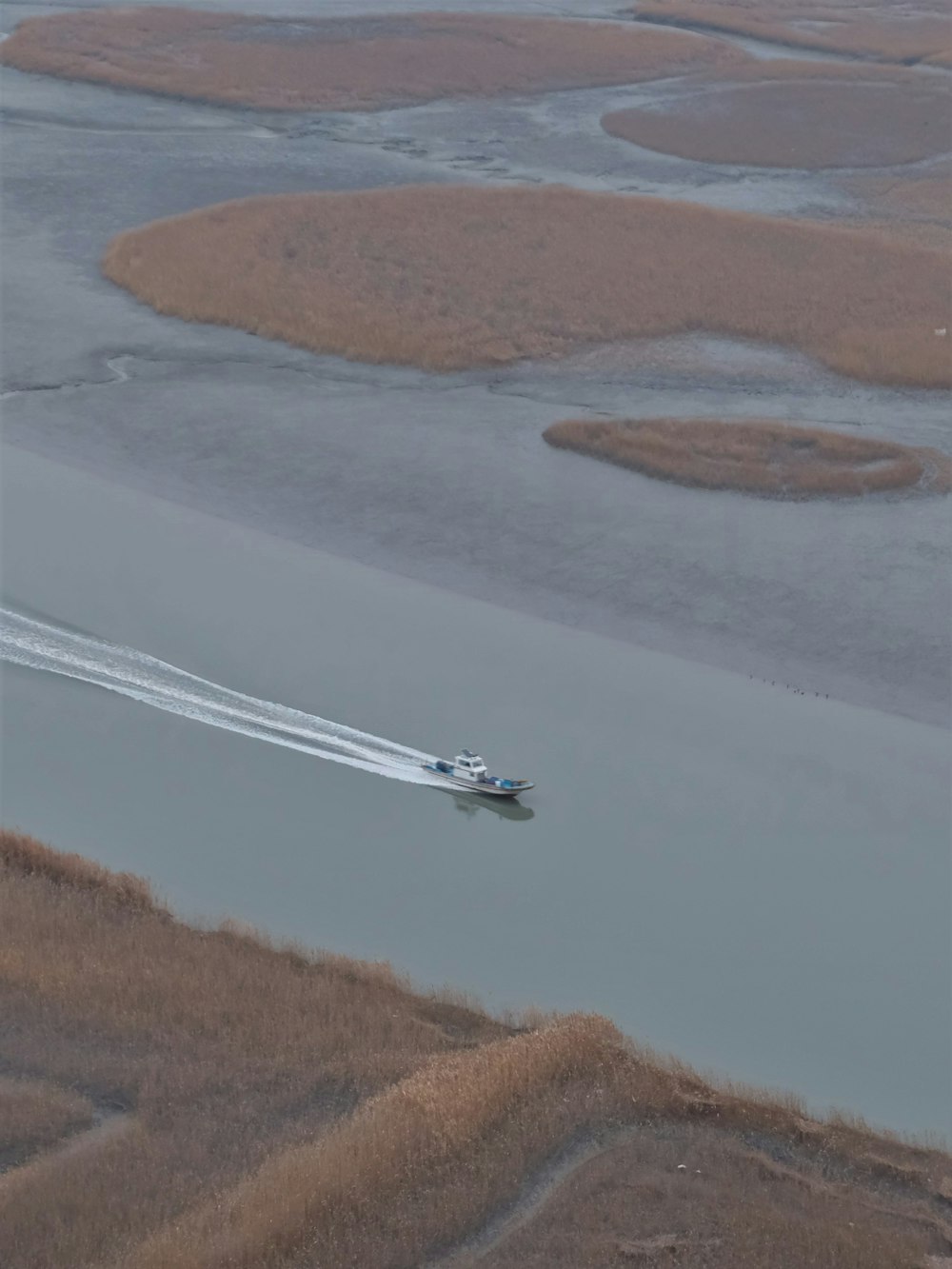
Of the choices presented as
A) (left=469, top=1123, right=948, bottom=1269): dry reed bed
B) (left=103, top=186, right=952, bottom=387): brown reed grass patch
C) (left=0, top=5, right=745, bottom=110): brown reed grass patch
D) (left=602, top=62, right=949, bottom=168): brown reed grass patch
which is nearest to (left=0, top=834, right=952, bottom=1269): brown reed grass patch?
(left=469, top=1123, right=948, bottom=1269): dry reed bed

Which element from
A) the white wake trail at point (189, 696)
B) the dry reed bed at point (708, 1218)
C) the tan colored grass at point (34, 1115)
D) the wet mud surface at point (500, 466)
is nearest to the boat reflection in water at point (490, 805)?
the white wake trail at point (189, 696)

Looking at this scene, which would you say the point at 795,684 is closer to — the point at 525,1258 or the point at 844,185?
the point at 525,1258

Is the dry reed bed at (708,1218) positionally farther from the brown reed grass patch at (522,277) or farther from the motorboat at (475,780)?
the brown reed grass patch at (522,277)

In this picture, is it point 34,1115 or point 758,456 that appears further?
point 758,456

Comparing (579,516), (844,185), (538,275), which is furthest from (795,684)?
(844,185)

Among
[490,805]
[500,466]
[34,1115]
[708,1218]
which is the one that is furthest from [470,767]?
[500,466]

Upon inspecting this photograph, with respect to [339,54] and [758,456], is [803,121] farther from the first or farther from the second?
[758,456]

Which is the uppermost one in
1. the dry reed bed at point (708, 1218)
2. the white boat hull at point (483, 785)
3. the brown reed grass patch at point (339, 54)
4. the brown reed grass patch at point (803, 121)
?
the brown reed grass patch at point (339, 54)
